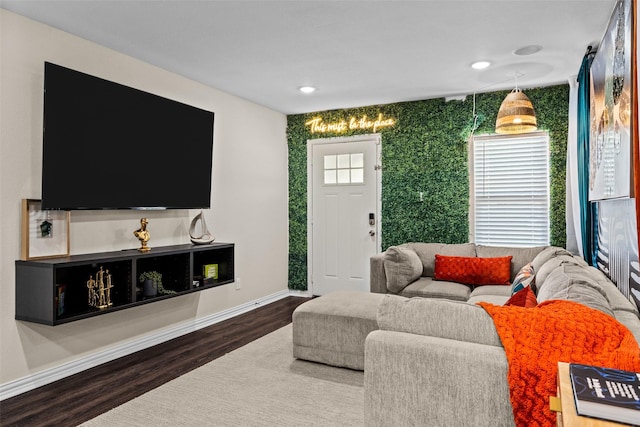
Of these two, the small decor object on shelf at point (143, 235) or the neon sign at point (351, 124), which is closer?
the small decor object on shelf at point (143, 235)

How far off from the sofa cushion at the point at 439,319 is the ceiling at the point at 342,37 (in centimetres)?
198

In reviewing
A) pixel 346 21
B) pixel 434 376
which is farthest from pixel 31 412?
pixel 346 21

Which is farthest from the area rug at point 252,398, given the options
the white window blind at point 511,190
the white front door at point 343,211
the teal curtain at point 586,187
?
the white window blind at point 511,190

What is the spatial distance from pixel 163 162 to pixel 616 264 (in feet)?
11.8

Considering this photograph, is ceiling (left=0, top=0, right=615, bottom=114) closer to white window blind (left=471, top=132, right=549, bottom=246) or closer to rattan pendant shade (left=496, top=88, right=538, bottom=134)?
rattan pendant shade (left=496, top=88, right=538, bottom=134)

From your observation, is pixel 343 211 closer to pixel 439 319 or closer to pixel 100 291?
pixel 100 291

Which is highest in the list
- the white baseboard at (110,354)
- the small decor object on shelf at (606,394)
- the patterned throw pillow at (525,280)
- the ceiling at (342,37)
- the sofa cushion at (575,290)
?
the ceiling at (342,37)

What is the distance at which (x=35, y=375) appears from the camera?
299 centimetres

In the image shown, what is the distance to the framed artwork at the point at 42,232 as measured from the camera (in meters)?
2.93

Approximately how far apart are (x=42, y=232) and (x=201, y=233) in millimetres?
1528

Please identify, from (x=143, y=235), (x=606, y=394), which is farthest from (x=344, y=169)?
(x=606, y=394)

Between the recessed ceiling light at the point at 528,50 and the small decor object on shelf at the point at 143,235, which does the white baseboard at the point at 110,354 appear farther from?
the recessed ceiling light at the point at 528,50

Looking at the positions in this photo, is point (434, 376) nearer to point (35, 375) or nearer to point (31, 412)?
point (31, 412)

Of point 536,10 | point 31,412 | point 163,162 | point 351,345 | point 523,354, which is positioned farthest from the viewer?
point 163,162
